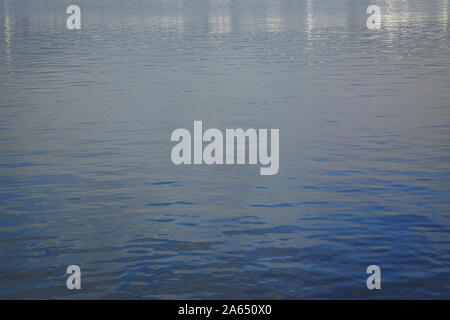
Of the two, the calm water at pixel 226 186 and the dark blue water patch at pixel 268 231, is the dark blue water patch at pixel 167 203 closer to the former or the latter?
the calm water at pixel 226 186

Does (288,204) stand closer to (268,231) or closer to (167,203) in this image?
(268,231)

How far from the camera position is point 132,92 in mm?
39938

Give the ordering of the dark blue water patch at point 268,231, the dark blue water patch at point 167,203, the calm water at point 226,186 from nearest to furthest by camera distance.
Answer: the calm water at point 226,186 < the dark blue water patch at point 268,231 < the dark blue water patch at point 167,203

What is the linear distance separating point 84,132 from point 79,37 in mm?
52065

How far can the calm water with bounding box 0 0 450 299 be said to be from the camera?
15398 millimetres

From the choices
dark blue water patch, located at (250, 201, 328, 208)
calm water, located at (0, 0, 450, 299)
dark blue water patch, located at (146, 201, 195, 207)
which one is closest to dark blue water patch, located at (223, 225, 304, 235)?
calm water, located at (0, 0, 450, 299)

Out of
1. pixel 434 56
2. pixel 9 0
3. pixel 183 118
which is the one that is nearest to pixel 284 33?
pixel 434 56

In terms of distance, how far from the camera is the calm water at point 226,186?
1540cm

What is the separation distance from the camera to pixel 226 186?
71.5 feet

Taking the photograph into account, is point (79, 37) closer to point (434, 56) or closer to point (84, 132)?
point (434, 56)

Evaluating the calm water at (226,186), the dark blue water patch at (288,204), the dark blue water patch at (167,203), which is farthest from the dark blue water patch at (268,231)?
the dark blue water patch at (167,203)

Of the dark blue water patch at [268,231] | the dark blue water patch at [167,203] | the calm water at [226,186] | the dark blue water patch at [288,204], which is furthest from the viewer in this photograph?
the dark blue water patch at [167,203]

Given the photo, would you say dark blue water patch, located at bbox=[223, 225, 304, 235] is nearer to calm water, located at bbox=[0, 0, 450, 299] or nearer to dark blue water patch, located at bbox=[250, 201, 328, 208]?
calm water, located at bbox=[0, 0, 450, 299]
